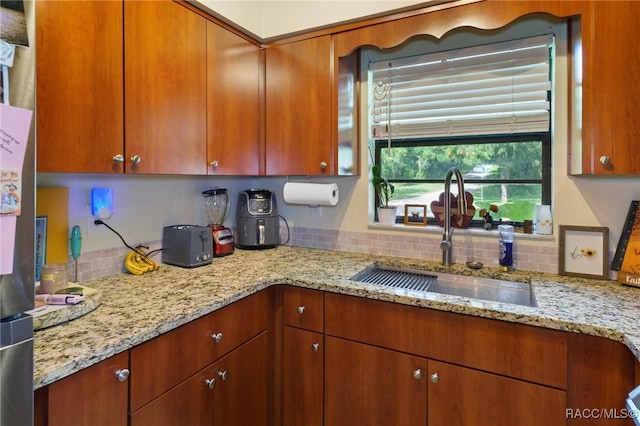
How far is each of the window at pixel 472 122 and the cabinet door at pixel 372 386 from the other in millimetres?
966

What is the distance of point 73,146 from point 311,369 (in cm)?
128

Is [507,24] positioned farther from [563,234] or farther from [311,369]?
[311,369]

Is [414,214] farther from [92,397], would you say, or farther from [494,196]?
[92,397]

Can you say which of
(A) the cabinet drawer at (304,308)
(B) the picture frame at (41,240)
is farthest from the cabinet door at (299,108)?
(B) the picture frame at (41,240)

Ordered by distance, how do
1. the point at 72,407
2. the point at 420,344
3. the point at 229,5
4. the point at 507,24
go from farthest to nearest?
the point at 229,5, the point at 507,24, the point at 420,344, the point at 72,407

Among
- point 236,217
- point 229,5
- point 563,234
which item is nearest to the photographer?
point 563,234

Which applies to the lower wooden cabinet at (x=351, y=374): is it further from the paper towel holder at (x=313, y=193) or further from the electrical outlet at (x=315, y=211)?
the electrical outlet at (x=315, y=211)

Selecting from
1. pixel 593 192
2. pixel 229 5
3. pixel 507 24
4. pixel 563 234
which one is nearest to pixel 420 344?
pixel 563 234

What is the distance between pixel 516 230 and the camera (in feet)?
6.15

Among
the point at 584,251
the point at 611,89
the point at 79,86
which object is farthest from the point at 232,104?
the point at 584,251

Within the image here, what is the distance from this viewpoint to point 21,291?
651 mm

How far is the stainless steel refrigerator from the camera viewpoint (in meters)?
0.63

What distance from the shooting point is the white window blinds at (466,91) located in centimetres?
180

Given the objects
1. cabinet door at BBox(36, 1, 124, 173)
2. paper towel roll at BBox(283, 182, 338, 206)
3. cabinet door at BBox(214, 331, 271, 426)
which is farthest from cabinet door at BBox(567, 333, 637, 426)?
cabinet door at BBox(36, 1, 124, 173)
